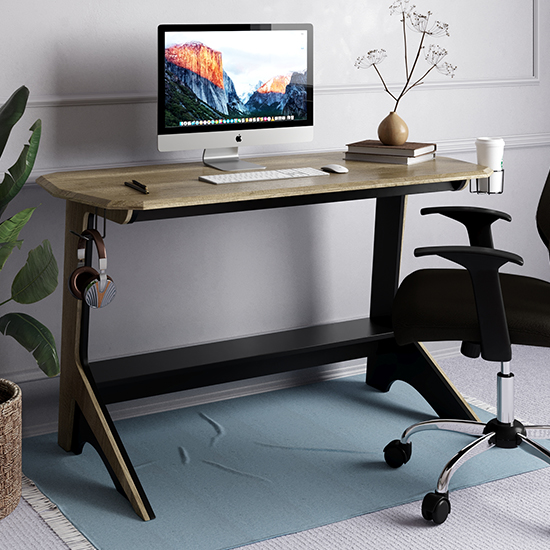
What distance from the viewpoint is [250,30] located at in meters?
2.56

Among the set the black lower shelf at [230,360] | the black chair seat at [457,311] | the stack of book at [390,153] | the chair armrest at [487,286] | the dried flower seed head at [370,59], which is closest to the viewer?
the chair armrest at [487,286]

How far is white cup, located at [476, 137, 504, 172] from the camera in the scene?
2.65 m

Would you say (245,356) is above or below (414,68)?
below

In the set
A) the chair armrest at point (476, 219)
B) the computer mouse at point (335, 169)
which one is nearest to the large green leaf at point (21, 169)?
the computer mouse at point (335, 169)

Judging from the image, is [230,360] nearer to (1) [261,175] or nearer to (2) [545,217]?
(1) [261,175]

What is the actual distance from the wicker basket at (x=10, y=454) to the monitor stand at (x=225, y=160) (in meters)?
0.95

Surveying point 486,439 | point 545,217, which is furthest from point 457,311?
point 545,217

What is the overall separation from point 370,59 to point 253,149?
59 cm

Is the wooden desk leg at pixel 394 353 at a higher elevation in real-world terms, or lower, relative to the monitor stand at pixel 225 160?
lower

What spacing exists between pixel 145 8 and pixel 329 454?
160cm

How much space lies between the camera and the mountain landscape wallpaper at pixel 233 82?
2473 mm

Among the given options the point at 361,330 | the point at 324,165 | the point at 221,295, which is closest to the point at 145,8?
the point at 324,165

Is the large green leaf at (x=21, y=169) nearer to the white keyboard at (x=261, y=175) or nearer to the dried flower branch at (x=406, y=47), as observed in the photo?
the white keyboard at (x=261, y=175)

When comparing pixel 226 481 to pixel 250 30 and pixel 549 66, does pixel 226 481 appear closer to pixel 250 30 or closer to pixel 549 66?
pixel 250 30
